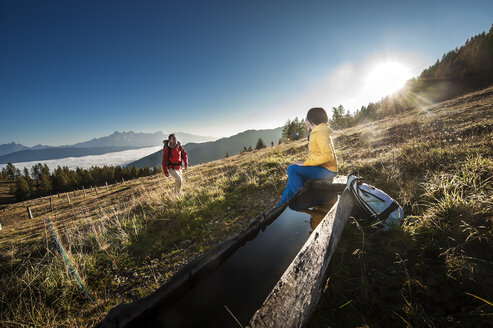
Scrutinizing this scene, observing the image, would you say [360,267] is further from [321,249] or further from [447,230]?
[447,230]

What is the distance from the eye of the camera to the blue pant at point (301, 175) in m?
3.83

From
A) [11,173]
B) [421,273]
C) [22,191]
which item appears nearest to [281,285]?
[421,273]

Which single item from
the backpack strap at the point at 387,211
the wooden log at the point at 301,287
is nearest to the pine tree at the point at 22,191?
the wooden log at the point at 301,287

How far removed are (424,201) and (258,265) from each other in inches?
124

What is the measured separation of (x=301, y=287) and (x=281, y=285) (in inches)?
10.0

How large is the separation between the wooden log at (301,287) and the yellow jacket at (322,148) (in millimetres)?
1852

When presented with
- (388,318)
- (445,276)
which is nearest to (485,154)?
(445,276)

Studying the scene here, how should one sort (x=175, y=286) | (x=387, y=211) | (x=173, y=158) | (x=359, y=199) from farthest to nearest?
(x=173, y=158), (x=359, y=199), (x=387, y=211), (x=175, y=286)

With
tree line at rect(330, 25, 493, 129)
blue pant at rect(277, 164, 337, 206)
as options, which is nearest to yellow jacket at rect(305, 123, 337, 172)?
blue pant at rect(277, 164, 337, 206)

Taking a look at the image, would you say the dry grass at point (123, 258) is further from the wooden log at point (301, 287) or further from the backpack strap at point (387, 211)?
the backpack strap at point (387, 211)

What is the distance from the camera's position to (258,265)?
220 centimetres

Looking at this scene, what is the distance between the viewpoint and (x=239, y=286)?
1924 millimetres

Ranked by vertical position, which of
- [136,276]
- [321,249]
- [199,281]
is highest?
[321,249]

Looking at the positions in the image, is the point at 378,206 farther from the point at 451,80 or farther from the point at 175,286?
the point at 451,80
